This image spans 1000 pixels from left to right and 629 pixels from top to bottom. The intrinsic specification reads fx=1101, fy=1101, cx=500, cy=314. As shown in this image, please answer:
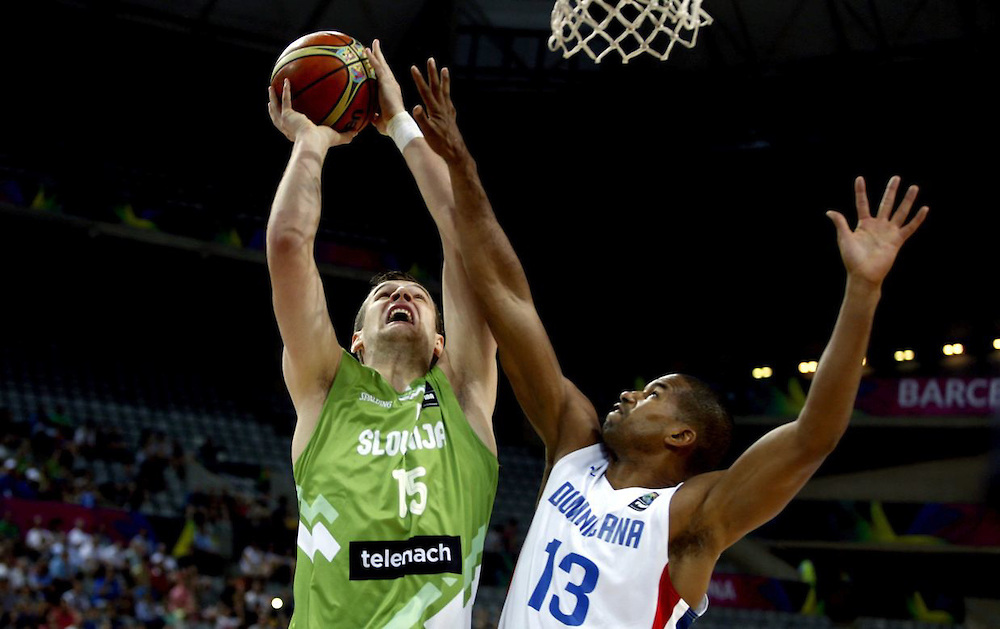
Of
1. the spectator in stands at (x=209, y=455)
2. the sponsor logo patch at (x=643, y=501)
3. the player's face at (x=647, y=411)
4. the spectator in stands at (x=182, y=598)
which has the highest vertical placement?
the player's face at (x=647, y=411)

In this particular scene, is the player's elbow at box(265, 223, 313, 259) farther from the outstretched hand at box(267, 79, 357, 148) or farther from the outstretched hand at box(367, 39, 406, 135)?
the outstretched hand at box(367, 39, 406, 135)

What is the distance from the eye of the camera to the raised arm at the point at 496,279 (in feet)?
11.0

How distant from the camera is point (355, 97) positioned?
369 cm

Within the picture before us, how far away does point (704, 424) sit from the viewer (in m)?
3.39

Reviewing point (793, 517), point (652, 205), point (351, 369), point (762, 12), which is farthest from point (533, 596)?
point (652, 205)

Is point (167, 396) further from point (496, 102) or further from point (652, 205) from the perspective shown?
point (652, 205)

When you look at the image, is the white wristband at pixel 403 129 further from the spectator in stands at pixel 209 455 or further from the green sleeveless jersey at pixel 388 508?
the spectator in stands at pixel 209 455

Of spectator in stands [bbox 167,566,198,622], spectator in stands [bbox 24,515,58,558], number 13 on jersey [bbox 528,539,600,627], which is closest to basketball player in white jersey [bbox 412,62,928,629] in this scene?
number 13 on jersey [bbox 528,539,600,627]

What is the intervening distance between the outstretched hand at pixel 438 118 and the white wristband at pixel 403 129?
393mm

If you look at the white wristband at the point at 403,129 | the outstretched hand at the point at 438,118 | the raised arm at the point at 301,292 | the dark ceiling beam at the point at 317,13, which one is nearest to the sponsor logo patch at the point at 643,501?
the raised arm at the point at 301,292

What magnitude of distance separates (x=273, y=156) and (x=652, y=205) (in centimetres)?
646

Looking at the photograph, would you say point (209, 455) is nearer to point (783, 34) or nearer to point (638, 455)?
point (783, 34)

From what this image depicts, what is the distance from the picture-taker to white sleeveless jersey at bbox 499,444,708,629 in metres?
3.01

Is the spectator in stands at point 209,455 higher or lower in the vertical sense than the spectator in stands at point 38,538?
higher
